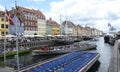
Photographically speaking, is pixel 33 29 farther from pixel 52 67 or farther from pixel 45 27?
pixel 52 67

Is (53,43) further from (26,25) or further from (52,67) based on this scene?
(52,67)

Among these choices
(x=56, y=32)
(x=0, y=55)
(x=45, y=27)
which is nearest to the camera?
(x=0, y=55)

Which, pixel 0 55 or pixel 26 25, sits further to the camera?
pixel 26 25

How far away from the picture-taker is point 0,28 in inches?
2840

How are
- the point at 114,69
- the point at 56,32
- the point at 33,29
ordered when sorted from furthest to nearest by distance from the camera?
the point at 56,32
the point at 33,29
the point at 114,69

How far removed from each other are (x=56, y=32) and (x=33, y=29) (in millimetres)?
37224

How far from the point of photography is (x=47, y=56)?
43.6 meters

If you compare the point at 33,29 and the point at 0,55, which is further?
the point at 33,29

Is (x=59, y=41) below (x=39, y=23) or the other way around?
below

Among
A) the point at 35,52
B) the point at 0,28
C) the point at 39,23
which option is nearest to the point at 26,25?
the point at 39,23

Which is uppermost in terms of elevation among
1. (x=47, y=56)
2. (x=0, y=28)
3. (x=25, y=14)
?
(x=25, y=14)

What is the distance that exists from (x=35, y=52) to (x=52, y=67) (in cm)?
2025

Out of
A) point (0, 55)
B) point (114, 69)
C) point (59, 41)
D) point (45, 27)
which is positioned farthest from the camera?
point (45, 27)

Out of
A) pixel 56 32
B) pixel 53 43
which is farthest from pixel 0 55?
pixel 56 32
